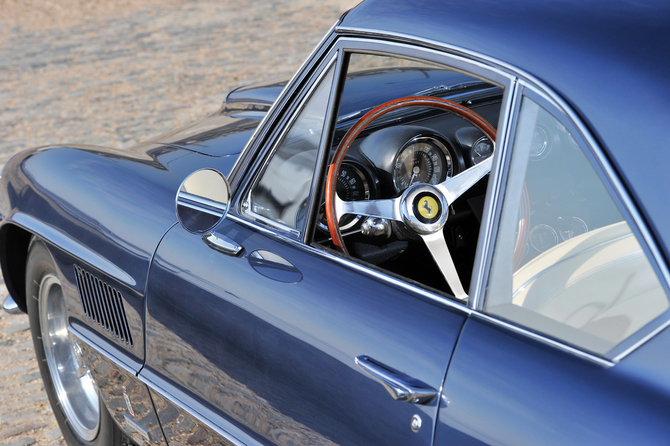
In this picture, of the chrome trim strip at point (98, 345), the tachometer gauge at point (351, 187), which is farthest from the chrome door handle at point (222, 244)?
the chrome trim strip at point (98, 345)

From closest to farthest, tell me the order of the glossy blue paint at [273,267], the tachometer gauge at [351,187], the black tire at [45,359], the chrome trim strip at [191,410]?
the glossy blue paint at [273,267] → the chrome trim strip at [191,410] → the tachometer gauge at [351,187] → the black tire at [45,359]

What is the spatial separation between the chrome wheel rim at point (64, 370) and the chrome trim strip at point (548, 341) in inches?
83.9

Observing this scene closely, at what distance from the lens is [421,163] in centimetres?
233

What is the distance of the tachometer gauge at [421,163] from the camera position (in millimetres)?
2291

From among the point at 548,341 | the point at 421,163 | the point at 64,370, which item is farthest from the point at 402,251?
the point at 64,370

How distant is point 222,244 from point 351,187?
0.51 metres

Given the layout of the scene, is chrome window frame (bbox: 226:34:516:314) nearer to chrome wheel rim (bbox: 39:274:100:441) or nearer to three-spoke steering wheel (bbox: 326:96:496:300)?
three-spoke steering wheel (bbox: 326:96:496:300)

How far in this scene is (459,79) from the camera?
2.92 meters

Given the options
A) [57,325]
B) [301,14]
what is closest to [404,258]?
[57,325]

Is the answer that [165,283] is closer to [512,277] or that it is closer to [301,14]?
[512,277]

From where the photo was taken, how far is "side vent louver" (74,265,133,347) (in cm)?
231

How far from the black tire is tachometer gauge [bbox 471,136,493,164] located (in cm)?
174

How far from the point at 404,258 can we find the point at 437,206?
43 cm

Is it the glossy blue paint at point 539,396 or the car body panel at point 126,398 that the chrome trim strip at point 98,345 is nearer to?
the car body panel at point 126,398
